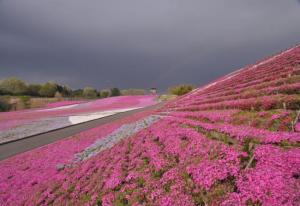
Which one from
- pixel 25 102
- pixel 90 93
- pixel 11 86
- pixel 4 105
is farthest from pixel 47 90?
pixel 4 105

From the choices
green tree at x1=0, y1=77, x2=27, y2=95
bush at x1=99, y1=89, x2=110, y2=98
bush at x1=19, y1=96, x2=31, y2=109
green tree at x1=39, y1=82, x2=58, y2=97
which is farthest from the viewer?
bush at x1=99, y1=89, x2=110, y2=98

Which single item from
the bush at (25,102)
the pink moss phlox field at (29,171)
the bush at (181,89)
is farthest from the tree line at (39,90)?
the pink moss phlox field at (29,171)

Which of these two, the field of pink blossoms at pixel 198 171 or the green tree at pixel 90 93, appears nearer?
the field of pink blossoms at pixel 198 171

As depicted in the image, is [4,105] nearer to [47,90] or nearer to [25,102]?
[25,102]

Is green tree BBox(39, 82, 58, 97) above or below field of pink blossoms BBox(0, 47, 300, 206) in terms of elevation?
above

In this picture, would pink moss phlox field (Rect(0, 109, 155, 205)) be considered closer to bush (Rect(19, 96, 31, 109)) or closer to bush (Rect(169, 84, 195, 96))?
bush (Rect(169, 84, 195, 96))

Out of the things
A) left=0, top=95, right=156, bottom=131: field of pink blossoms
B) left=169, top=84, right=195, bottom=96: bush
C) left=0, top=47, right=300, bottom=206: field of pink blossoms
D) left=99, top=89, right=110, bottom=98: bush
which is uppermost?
left=99, top=89, right=110, bottom=98: bush

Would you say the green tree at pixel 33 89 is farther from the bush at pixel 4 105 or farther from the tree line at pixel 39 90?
the bush at pixel 4 105

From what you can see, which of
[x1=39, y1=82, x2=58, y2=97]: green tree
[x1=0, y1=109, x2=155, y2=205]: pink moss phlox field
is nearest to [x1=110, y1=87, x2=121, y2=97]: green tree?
[x1=39, y1=82, x2=58, y2=97]: green tree

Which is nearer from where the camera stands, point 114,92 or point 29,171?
point 29,171

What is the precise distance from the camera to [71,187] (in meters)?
8.15

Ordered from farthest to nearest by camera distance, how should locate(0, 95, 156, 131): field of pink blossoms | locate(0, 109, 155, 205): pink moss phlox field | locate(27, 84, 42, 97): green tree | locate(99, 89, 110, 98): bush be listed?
locate(99, 89, 110, 98): bush → locate(27, 84, 42, 97): green tree → locate(0, 95, 156, 131): field of pink blossoms → locate(0, 109, 155, 205): pink moss phlox field

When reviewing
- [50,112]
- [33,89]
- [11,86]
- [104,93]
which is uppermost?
[11,86]

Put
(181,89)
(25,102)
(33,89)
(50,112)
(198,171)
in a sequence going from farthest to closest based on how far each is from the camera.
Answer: (33,89), (25,102), (181,89), (50,112), (198,171)
